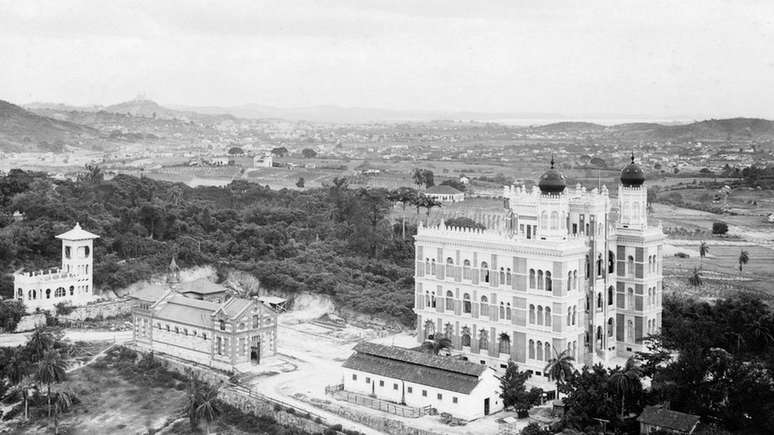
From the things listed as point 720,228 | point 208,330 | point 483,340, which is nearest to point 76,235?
point 208,330

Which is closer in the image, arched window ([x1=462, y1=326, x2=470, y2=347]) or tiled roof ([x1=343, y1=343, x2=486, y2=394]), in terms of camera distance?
tiled roof ([x1=343, y1=343, x2=486, y2=394])

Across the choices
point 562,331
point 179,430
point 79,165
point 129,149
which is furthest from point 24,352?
point 129,149

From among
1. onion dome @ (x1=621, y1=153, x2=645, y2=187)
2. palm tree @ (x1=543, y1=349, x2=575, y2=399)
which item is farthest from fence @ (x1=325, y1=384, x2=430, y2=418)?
onion dome @ (x1=621, y1=153, x2=645, y2=187)

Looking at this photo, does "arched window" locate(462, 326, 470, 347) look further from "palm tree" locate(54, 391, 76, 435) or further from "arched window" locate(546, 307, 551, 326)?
"palm tree" locate(54, 391, 76, 435)

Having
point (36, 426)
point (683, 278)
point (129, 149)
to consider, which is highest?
point (129, 149)

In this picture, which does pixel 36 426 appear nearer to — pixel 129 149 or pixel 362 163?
pixel 362 163
